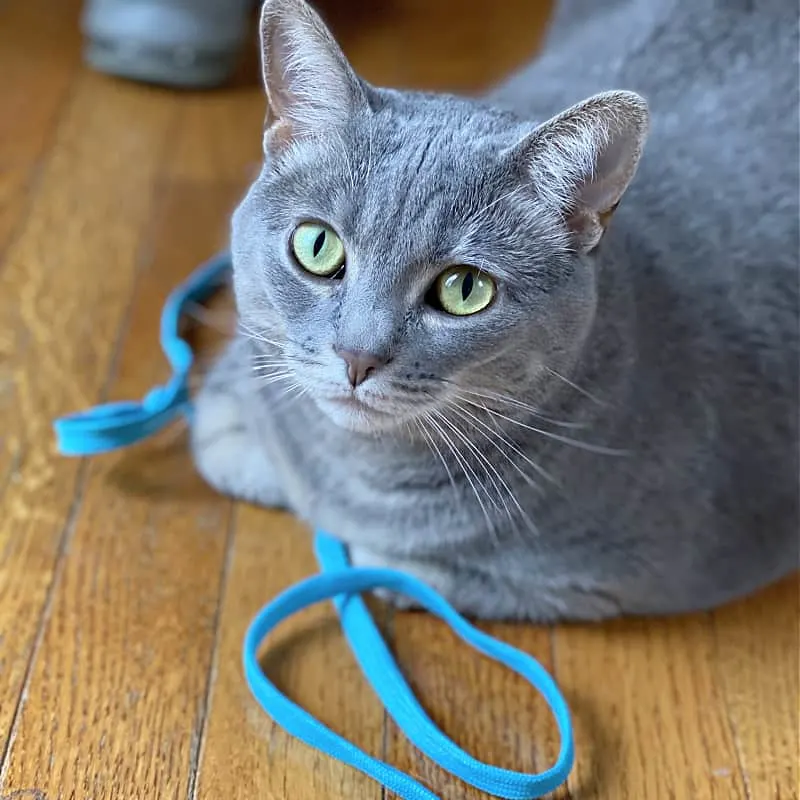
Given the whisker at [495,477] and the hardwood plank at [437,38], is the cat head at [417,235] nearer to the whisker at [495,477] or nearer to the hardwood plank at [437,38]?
the whisker at [495,477]

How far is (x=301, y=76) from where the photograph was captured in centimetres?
90

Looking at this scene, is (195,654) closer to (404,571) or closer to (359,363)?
(404,571)

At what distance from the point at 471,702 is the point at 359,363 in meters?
0.40

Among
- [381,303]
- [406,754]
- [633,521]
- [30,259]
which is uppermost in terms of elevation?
[381,303]

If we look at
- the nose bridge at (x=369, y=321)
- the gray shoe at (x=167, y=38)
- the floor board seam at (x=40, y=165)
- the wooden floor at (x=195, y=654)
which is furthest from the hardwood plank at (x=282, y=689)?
the gray shoe at (x=167, y=38)

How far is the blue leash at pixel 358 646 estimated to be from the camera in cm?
94

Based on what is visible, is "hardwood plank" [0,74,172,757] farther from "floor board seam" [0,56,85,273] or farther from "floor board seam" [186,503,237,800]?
"floor board seam" [186,503,237,800]

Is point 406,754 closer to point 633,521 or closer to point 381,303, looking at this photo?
point 633,521

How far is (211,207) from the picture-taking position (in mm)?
1628

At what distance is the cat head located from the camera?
84cm

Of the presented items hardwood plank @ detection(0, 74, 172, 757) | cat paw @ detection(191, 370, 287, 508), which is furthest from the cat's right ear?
hardwood plank @ detection(0, 74, 172, 757)

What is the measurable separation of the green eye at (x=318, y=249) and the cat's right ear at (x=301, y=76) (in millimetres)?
93

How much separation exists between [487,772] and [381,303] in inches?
16.9

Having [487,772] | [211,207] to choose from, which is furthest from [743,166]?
[211,207]
